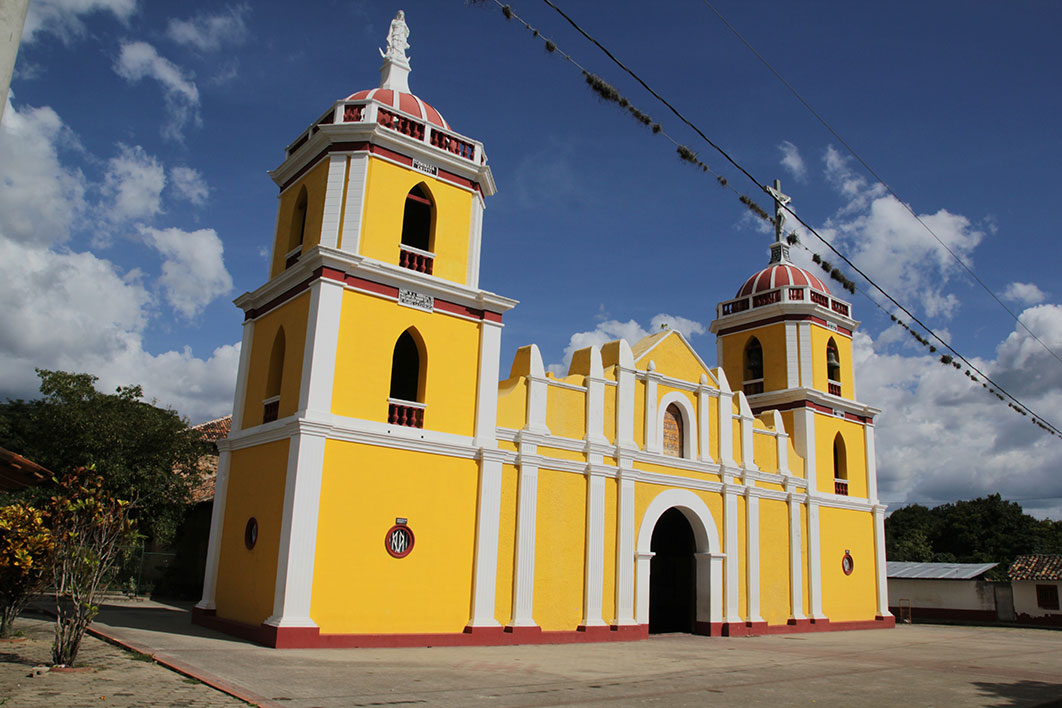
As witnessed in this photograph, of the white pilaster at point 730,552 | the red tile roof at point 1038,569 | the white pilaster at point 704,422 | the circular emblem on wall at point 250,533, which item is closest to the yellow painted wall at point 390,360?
the circular emblem on wall at point 250,533

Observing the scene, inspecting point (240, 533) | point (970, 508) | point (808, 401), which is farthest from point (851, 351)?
point (970, 508)

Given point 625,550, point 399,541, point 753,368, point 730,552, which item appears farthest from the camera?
point 753,368

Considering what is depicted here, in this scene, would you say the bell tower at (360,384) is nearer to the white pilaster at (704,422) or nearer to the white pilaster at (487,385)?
the white pilaster at (487,385)

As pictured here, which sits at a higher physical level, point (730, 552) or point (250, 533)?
point (730, 552)

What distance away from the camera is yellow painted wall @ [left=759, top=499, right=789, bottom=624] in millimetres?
22203

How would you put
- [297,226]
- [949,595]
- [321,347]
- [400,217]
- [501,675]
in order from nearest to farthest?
1. [501,675]
2. [321,347]
3. [400,217]
4. [297,226]
5. [949,595]

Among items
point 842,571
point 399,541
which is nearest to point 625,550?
point 399,541

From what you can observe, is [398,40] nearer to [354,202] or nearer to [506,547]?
[354,202]

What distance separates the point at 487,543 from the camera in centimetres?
1598

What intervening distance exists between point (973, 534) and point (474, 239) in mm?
56735

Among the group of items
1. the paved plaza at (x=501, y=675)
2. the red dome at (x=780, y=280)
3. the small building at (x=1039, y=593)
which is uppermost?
the red dome at (x=780, y=280)

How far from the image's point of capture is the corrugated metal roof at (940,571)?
114 ft

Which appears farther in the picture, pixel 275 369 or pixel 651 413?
pixel 651 413

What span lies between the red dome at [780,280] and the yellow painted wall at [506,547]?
14.1 metres
